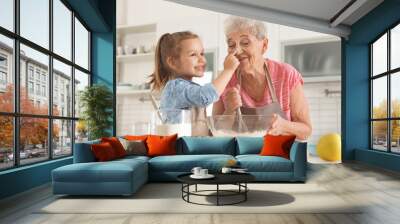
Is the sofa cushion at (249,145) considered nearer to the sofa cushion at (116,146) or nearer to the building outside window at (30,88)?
the sofa cushion at (116,146)

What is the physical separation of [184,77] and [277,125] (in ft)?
8.03

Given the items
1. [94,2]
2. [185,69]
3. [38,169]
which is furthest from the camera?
[185,69]

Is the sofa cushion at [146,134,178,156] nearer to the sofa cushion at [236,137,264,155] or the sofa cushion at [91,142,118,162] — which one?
the sofa cushion at [91,142,118,162]

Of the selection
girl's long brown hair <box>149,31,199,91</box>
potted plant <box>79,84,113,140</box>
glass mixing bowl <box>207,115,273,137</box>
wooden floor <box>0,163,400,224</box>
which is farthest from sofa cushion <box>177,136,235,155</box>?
girl's long brown hair <box>149,31,199,91</box>

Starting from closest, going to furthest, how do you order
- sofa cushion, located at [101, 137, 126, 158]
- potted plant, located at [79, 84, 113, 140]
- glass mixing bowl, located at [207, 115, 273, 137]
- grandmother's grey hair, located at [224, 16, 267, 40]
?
sofa cushion, located at [101, 137, 126, 158], potted plant, located at [79, 84, 113, 140], glass mixing bowl, located at [207, 115, 273, 137], grandmother's grey hair, located at [224, 16, 267, 40]

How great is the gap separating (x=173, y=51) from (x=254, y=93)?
218 cm

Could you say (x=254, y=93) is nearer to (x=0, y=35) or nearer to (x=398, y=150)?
(x=398, y=150)

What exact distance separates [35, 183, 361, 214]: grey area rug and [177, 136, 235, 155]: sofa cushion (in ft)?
4.52

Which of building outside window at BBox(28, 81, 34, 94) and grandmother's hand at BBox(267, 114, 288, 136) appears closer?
building outside window at BBox(28, 81, 34, 94)

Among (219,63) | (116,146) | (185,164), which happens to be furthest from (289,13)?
(116,146)

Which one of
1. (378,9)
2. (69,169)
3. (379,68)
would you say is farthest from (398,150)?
(69,169)

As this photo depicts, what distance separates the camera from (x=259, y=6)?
7852 millimetres

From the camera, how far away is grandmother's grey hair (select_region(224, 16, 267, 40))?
8.77m

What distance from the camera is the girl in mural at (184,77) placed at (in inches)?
326
